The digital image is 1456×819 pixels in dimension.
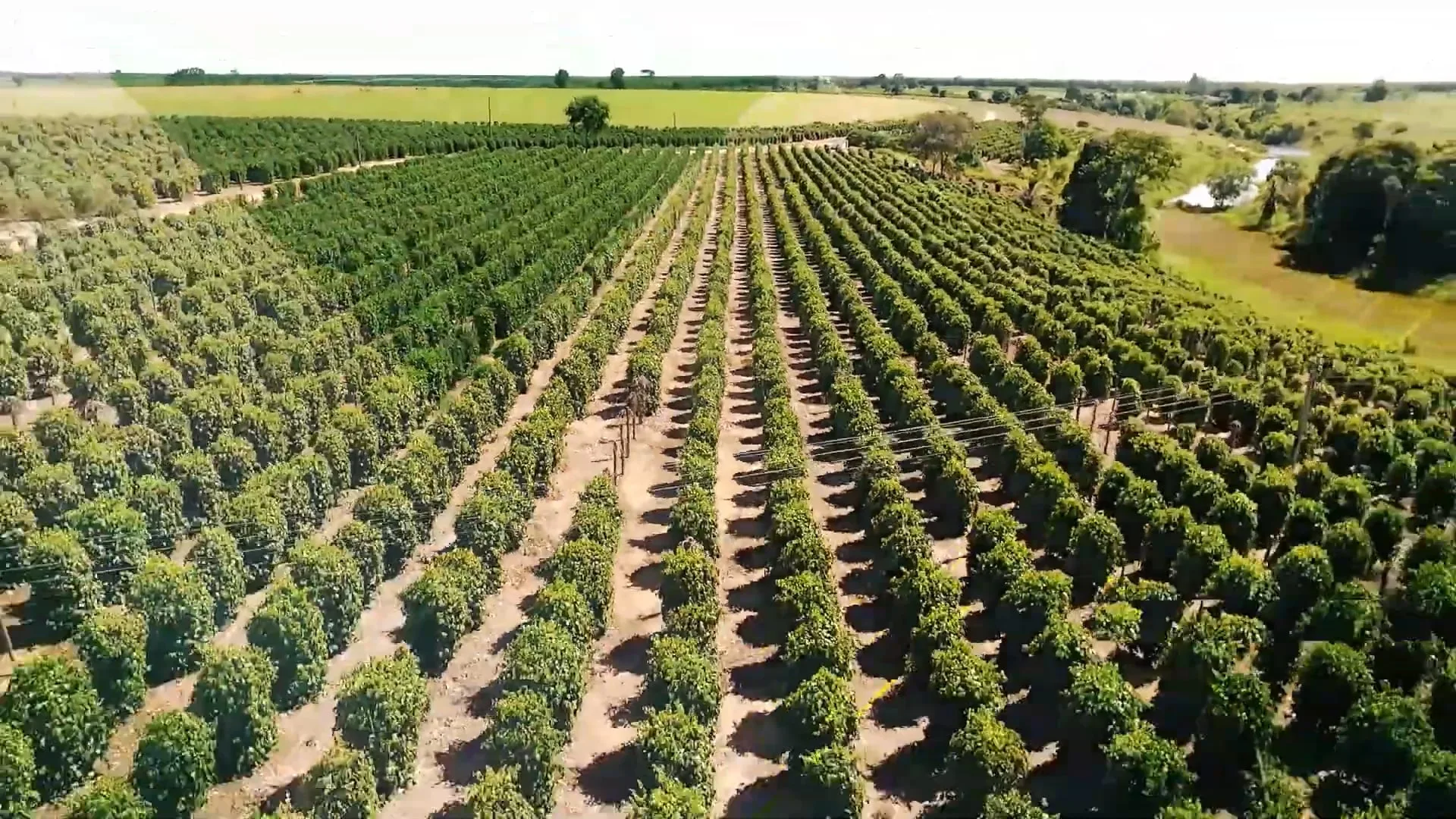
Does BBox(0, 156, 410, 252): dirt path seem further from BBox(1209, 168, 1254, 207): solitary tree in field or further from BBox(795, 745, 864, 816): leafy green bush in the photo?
BBox(1209, 168, 1254, 207): solitary tree in field

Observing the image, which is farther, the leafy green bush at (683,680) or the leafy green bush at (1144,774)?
the leafy green bush at (683,680)

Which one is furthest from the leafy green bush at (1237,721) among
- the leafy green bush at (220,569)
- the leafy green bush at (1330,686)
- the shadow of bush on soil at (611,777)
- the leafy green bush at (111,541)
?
the leafy green bush at (111,541)

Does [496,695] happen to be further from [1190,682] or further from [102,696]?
[1190,682]

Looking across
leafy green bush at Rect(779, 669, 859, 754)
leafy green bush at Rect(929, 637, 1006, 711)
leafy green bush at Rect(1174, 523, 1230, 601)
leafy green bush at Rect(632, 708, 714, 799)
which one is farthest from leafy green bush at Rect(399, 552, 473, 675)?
leafy green bush at Rect(1174, 523, 1230, 601)

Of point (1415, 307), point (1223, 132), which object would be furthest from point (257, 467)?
point (1223, 132)

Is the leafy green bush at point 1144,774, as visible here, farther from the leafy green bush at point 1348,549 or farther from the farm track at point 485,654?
the farm track at point 485,654

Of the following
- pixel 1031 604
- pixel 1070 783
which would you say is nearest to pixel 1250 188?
pixel 1031 604
